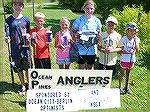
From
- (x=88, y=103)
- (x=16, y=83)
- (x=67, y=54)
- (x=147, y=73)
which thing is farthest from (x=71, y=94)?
(x=147, y=73)

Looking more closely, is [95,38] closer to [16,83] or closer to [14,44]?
[14,44]

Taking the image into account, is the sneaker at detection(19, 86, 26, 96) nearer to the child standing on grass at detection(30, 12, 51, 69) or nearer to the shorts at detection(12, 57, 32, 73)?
the shorts at detection(12, 57, 32, 73)

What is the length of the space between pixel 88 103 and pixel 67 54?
1.14m

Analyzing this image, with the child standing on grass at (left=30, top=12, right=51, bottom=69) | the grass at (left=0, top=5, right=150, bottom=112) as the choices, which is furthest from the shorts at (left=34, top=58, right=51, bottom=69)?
the grass at (left=0, top=5, right=150, bottom=112)

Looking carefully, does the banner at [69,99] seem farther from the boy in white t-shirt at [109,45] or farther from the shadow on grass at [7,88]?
the shadow on grass at [7,88]

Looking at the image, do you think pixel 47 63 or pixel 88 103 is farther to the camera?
pixel 47 63

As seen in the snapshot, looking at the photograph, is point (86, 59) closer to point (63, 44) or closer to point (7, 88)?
point (63, 44)

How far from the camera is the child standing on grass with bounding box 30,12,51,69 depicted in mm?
7211

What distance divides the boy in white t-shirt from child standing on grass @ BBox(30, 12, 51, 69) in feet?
3.40

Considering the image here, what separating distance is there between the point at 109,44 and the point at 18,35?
173 cm

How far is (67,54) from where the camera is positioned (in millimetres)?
7359

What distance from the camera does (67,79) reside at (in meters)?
6.73

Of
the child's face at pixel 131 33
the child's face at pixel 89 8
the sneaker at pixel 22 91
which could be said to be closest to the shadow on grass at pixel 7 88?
the sneaker at pixel 22 91

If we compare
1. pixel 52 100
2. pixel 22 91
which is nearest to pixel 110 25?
pixel 52 100
